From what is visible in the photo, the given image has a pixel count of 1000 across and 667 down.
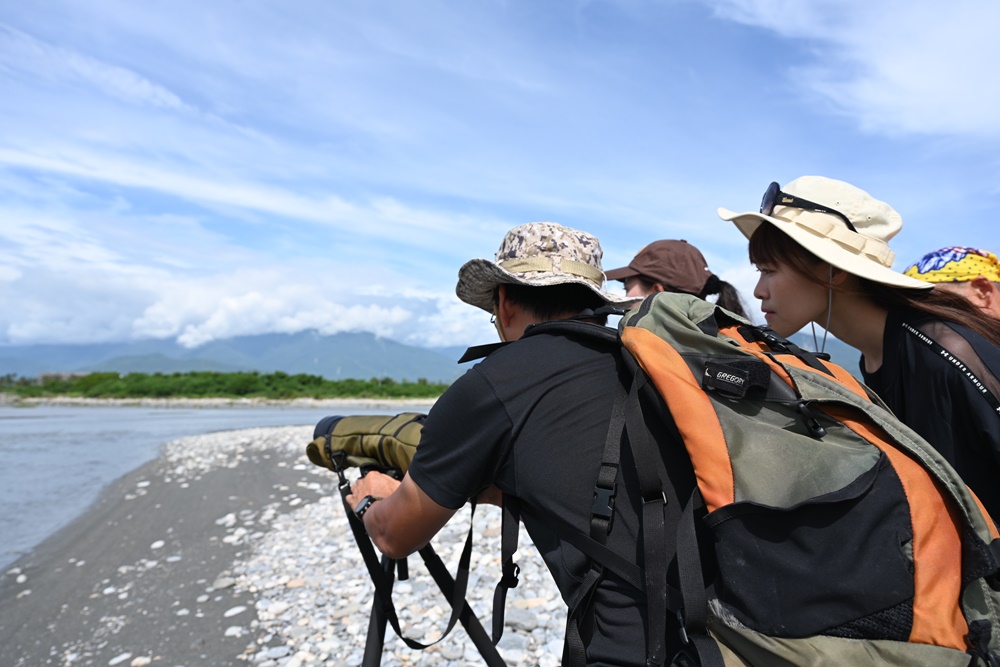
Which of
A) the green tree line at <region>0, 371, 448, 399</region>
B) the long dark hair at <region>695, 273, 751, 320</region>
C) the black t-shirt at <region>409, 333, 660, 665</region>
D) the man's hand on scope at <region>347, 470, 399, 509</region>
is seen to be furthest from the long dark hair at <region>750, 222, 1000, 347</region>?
the green tree line at <region>0, 371, 448, 399</region>

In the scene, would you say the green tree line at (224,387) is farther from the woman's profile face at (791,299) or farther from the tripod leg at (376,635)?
the woman's profile face at (791,299)

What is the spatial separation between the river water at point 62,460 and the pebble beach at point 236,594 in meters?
0.82

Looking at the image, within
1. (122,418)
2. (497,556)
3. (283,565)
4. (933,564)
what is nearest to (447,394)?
(933,564)

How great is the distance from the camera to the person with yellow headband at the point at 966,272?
2.71 m

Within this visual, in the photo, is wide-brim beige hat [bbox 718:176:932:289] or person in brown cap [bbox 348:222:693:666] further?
wide-brim beige hat [bbox 718:176:932:289]

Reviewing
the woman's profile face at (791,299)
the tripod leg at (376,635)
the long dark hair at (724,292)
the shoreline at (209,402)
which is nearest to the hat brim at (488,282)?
the woman's profile face at (791,299)

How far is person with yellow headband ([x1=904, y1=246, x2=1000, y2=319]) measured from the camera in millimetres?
2705

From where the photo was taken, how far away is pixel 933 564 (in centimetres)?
148

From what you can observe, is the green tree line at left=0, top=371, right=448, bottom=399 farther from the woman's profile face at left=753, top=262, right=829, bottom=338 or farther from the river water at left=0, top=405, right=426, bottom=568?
the woman's profile face at left=753, top=262, right=829, bottom=338

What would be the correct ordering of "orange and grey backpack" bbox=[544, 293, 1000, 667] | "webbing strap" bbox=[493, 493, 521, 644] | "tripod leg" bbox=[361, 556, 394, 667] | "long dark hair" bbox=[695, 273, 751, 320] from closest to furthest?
"orange and grey backpack" bbox=[544, 293, 1000, 667] < "webbing strap" bbox=[493, 493, 521, 644] < "tripod leg" bbox=[361, 556, 394, 667] < "long dark hair" bbox=[695, 273, 751, 320]

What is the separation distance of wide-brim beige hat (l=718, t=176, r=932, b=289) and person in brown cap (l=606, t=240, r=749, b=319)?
80.6 inches

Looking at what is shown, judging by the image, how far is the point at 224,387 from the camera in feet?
161

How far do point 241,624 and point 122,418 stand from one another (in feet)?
98.1

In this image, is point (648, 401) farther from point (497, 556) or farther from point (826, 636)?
point (497, 556)
